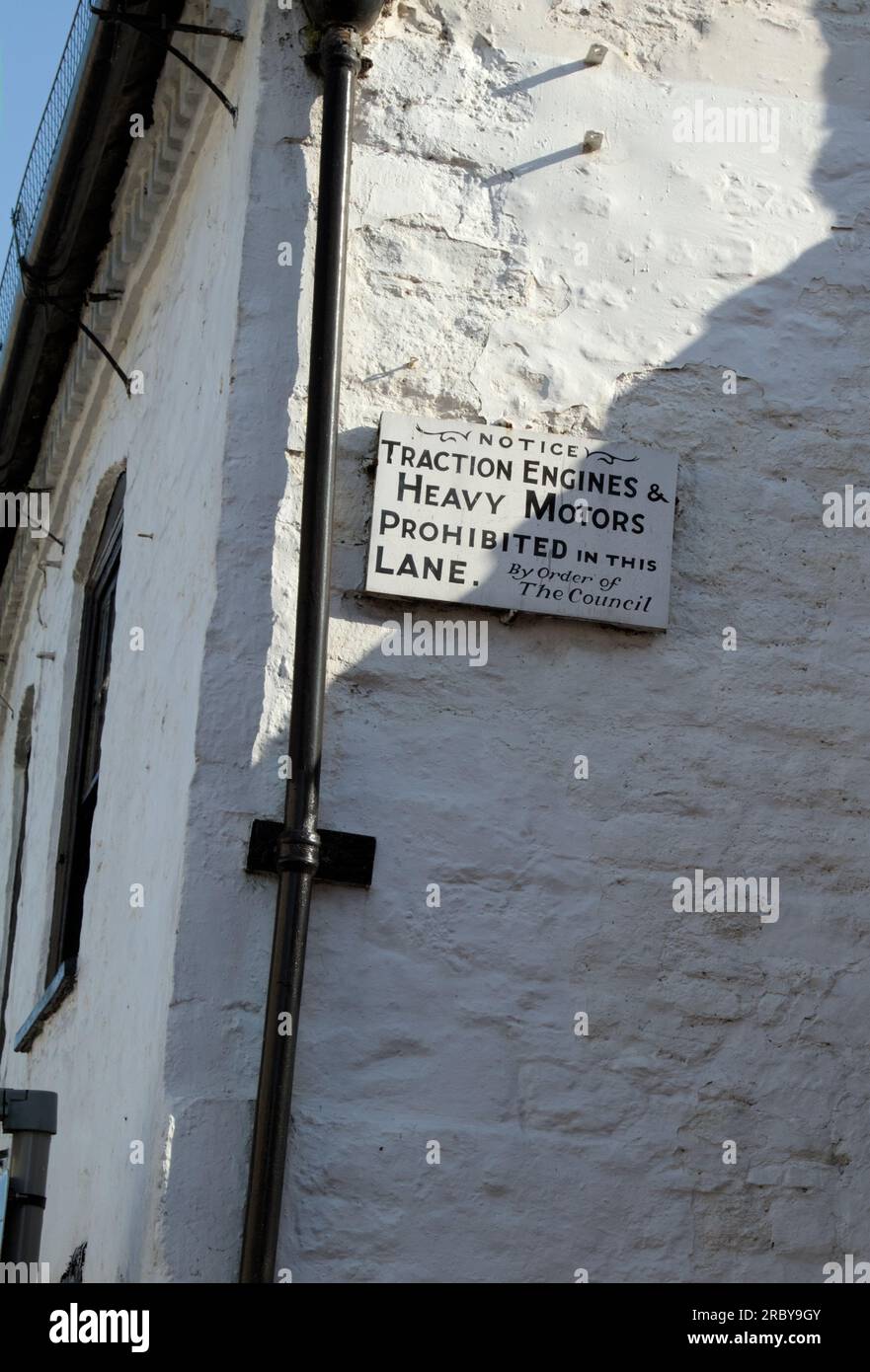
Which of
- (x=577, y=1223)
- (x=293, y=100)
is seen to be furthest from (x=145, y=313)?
(x=577, y=1223)

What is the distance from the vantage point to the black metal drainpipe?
4754 mm

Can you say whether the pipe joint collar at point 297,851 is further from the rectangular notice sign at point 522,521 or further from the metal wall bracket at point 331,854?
the rectangular notice sign at point 522,521

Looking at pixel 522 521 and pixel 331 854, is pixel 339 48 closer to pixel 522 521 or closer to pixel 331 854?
pixel 522 521

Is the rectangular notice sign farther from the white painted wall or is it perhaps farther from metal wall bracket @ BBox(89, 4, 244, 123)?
metal wall bracket @ BBox(89, 4, 244, 123)

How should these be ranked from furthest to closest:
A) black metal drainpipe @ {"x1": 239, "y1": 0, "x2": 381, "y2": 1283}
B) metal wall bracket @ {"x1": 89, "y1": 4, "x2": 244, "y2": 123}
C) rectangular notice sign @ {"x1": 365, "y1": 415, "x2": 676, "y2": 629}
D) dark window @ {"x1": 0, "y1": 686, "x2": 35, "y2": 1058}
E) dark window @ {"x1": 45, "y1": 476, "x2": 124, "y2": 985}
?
1. dark window @ {"x1": 0, "y1": 686, "x2": 35, "y2": 1058}
2. dark window @ {"x1": 45, "y1": 476, "x2": 124, "y2": 985}
3. metal wall bracket @ {"x1": 89, "y1": 4, "x2": 244, "y2": 123}
4. rectangular notice sign @ {"x1": 365, "y1": 415, "x2": 676, "y2": 629}
5. black metal drainpipe @ {"x1": 239, "y1": 0, "x2": 381, "y2": 1283}

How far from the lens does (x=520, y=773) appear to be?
17.8 ft

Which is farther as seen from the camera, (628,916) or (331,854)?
(628,916)

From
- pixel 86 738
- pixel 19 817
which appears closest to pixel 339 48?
pixel 86 738

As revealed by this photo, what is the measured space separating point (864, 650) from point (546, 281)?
4.69 ft

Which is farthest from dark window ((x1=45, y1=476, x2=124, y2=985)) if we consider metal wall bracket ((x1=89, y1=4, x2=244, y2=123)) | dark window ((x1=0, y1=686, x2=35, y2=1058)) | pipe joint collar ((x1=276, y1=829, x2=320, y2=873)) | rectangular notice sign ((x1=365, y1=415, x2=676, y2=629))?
pipe joint collar ((x1=276, y1=829, x2=320, y2=873))

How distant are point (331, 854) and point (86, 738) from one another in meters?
3.50

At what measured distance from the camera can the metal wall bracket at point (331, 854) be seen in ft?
16.6

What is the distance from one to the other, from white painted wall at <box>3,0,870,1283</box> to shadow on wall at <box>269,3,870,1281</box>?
10mm

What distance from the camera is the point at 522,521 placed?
5.57m
